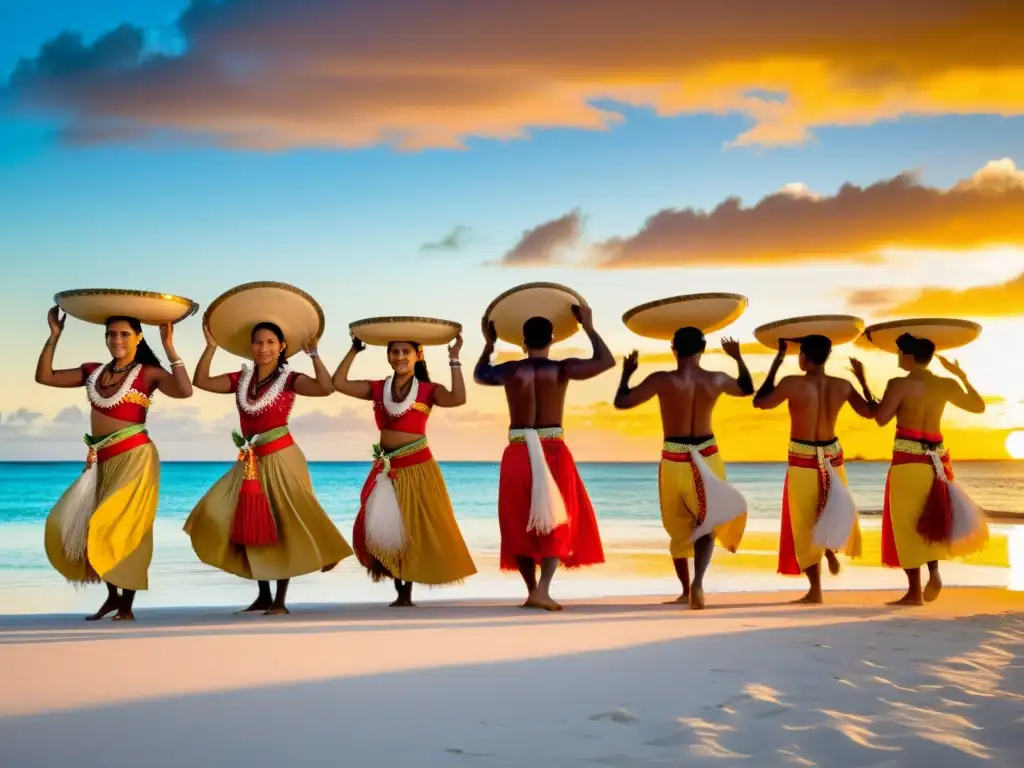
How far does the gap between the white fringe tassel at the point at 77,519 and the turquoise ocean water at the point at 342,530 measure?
2159 millimetres

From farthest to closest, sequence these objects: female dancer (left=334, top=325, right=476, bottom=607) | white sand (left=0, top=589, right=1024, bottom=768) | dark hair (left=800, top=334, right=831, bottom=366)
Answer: dark hair (left=800, top=334, right=831, bottom=366)
female dancer (left=334, top=325, right=476, bottom=607)
white sand (left=0, top=589, right=1024, bottom=768)

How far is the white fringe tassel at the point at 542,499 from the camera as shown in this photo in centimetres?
630

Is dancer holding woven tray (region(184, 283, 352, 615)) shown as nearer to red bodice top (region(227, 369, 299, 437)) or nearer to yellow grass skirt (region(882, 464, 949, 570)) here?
red bodice top (region(227, 369, 299, 437))

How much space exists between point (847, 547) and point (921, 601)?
1.95 ft

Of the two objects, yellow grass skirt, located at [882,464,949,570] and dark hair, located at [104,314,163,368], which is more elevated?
dark hair, located at [104,314,163,368]

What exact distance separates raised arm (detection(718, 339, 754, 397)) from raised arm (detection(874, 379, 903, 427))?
889mm

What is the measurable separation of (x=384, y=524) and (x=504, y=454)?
2.96ft

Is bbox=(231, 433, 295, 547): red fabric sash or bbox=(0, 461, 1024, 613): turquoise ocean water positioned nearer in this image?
bbox=(231, 433, 295, 547): red fabric sash

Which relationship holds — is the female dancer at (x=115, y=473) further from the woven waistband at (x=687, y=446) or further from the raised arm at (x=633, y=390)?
the woven waistband at (x=687, y=446)

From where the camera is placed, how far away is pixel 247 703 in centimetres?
382

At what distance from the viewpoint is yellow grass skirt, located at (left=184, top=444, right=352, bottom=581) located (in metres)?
6.34

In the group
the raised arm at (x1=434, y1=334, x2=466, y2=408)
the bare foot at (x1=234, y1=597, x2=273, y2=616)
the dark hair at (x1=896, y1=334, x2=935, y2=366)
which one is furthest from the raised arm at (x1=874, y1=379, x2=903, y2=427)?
the bare foot at (x1=234, y1=597, x2=273, y2=616)

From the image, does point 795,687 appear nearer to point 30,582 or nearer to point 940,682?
point 940,682

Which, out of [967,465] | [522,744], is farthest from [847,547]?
[967,465]
